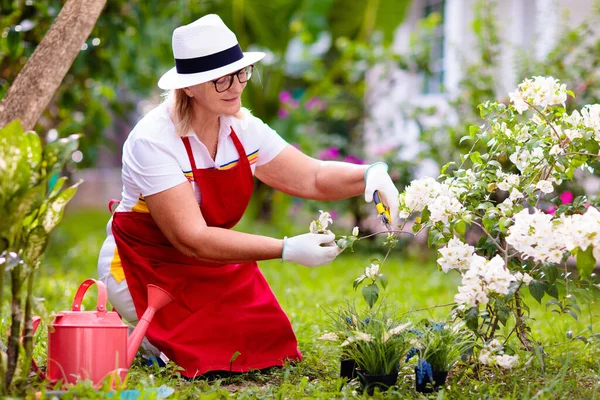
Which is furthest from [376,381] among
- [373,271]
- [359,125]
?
[359,125]

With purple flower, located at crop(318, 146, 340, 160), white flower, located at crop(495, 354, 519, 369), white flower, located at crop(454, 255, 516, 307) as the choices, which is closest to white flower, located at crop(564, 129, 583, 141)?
white flower, located at crop(454, 255, 516, 307)

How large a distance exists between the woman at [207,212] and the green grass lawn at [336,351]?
0.16 metres

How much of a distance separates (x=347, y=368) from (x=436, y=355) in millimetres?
346

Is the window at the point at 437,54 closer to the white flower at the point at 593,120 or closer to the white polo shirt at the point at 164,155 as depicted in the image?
the white polo shirt at the point at 164,155

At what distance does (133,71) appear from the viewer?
298 inches

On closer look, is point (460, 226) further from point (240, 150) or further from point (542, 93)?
point (240, 150)

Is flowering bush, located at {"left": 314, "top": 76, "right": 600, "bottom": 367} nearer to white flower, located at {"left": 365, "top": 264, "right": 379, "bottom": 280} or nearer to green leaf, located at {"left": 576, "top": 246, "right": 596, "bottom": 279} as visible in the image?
white flower, located at {"left": 365, "top": 264, "right": 379, "bottom": 280}

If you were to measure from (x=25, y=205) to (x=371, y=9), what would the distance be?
23.7 ft

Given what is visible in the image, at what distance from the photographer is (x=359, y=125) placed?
27.6 ft

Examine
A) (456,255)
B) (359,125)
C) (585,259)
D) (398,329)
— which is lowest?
(359,125)

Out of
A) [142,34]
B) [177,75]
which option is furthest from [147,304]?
[142,34]

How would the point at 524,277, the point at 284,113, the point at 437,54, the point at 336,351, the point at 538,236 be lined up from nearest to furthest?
the point at 538,236
the point at 524,277
the point at 336,351
the point at 284,113
the point at 437,54

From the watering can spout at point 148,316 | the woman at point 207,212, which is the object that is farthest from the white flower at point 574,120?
the watering can spout at point 148,316

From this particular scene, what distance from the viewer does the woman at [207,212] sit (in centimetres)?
291
